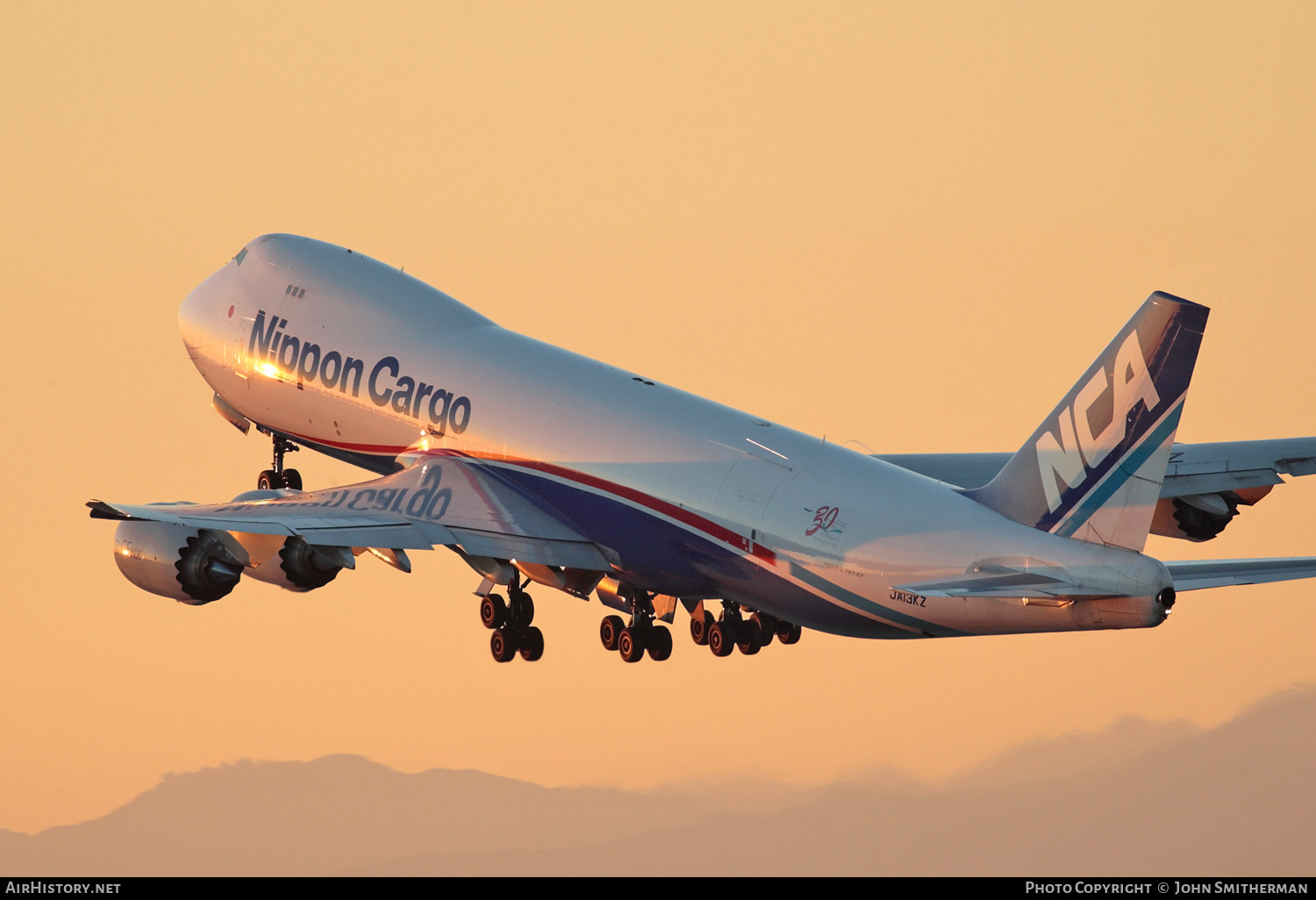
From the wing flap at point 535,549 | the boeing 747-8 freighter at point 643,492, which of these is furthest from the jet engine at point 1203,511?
the wing flap at point 535,549

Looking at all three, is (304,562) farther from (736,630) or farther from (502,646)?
(736,630)

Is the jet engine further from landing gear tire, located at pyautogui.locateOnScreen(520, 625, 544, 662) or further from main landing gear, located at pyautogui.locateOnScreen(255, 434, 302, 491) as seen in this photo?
main landing gear, located at pyautogui.locateOnScreen(255, 434, 302, 491)

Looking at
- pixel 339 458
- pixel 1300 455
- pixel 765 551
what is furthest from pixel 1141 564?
pixel 339 458

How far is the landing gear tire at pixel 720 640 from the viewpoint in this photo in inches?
1877

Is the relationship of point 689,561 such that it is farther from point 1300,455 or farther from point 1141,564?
point 1300,455

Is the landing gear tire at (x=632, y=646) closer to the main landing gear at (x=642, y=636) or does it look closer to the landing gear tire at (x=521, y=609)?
the main landing gear at (x=642, y=636)

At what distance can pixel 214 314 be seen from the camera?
53.5m

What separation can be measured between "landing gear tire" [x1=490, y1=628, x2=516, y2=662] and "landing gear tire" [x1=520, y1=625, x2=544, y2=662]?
0.20m

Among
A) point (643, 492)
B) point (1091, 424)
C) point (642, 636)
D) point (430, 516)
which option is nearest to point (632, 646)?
point (642, 636)

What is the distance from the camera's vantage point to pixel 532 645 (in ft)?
150

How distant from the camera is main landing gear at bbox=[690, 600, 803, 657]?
156 ft

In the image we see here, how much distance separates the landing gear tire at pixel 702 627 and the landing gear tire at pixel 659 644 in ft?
6.17

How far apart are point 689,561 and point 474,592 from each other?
229 inches

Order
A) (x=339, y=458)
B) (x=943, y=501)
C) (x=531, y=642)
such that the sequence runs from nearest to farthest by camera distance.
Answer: (x=943, y=501) < (x=531, y=642) < (x=339, y=458)
